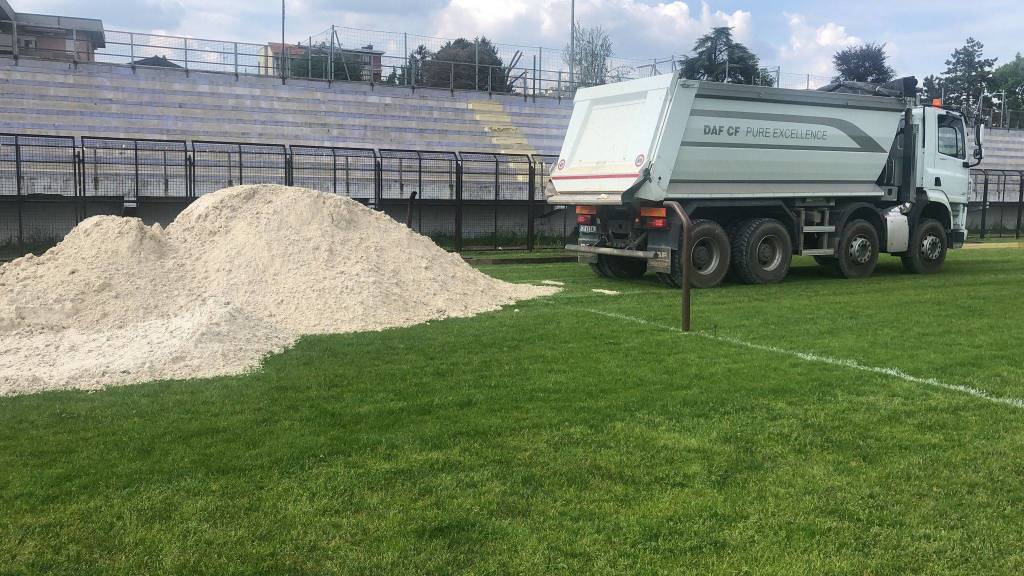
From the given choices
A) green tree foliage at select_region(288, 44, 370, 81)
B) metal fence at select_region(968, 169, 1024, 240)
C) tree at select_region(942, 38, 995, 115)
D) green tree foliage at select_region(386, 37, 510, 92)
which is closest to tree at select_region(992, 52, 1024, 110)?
tree at select_region(942, 38, 995, 115)

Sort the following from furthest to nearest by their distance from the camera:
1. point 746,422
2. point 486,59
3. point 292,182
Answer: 1. point 486,59
2. point 292,182
3. point 746,422

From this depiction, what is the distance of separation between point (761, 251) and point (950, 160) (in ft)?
17.0

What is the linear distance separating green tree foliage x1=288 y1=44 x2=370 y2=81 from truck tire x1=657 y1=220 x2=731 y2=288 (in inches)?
827

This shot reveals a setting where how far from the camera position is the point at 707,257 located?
14.4 metres

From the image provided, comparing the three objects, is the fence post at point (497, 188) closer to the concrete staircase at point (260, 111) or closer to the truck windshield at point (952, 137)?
the concrete staircase at point (260, 111)

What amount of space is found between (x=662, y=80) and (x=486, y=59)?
24.2 metres

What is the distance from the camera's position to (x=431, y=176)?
24.6 m

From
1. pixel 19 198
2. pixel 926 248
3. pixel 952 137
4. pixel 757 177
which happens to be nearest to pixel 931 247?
pixel 926 248

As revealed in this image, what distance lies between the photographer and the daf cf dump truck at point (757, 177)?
1384 centimetres

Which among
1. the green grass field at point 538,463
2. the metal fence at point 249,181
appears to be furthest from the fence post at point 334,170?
the green grass field at point 538,463

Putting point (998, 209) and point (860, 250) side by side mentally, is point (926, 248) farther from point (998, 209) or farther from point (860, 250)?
point (998, 209)

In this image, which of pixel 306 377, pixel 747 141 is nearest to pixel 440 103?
pixel 747 141

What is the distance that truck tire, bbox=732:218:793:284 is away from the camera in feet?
48.1

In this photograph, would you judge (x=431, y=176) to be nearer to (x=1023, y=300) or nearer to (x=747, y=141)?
(x=747, y=141)
